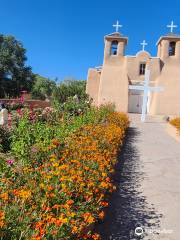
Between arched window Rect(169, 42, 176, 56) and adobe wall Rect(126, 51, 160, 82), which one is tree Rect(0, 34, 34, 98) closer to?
adobe wall Rect(126, 51, 160, 82)

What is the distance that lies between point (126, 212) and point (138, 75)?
25695 mm

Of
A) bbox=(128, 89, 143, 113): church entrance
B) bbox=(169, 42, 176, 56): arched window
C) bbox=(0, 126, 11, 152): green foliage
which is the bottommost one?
bbox=(0, 126, 11, 152): green foliage

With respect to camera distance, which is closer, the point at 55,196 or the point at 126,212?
the point at 55,196

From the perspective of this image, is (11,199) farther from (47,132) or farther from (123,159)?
(123,159)

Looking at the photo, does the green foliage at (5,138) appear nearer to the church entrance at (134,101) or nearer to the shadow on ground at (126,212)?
the shadow on ground at (126,212)

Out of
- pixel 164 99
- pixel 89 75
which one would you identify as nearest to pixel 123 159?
pixel 164 99

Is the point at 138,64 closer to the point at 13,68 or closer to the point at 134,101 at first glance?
the point at 134,101

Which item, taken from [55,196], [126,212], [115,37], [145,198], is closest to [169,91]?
[115,37]

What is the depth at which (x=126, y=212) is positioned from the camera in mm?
5848

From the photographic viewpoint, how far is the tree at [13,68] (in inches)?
1793

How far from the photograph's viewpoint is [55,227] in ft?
10.4

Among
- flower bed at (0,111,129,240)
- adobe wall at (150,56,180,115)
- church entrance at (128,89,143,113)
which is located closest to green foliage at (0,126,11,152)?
flower bed at (0,111,129,240)

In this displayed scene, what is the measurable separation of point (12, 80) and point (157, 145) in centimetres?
3569

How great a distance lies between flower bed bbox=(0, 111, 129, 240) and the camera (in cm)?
314
